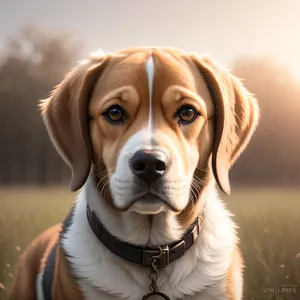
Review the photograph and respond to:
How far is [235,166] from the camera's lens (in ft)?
8.00

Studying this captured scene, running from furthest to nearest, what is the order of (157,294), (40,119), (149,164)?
(40,119)
(157,294)
(149,164)

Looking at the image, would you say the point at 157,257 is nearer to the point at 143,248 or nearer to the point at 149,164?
the point at 143,248

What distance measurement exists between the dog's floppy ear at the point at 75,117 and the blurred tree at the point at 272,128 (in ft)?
2.37

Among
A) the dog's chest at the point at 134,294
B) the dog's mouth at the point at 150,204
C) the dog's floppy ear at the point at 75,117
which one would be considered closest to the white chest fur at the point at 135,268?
the dog's chest at the point at 134,294

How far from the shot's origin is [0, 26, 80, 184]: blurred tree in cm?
250

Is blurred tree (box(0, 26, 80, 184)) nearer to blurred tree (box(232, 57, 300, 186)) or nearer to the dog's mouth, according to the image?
the dog's mouth

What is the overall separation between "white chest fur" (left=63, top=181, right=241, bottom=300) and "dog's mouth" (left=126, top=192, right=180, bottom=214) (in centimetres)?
24

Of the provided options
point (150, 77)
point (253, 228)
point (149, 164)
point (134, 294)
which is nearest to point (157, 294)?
point (134, 294)

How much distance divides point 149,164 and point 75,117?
459mm

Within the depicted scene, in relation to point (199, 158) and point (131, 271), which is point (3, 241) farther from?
point (199, 158)

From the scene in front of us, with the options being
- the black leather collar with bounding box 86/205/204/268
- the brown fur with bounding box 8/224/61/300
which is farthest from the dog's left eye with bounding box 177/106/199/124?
the brown fur with bounding box 8/224/61/300

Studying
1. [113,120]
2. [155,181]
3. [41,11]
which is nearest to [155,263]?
[155,181]

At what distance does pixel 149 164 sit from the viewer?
5.79 ft

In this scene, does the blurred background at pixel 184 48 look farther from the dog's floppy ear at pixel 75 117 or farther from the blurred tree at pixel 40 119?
the dog's floppy ear at pixel 75 117
